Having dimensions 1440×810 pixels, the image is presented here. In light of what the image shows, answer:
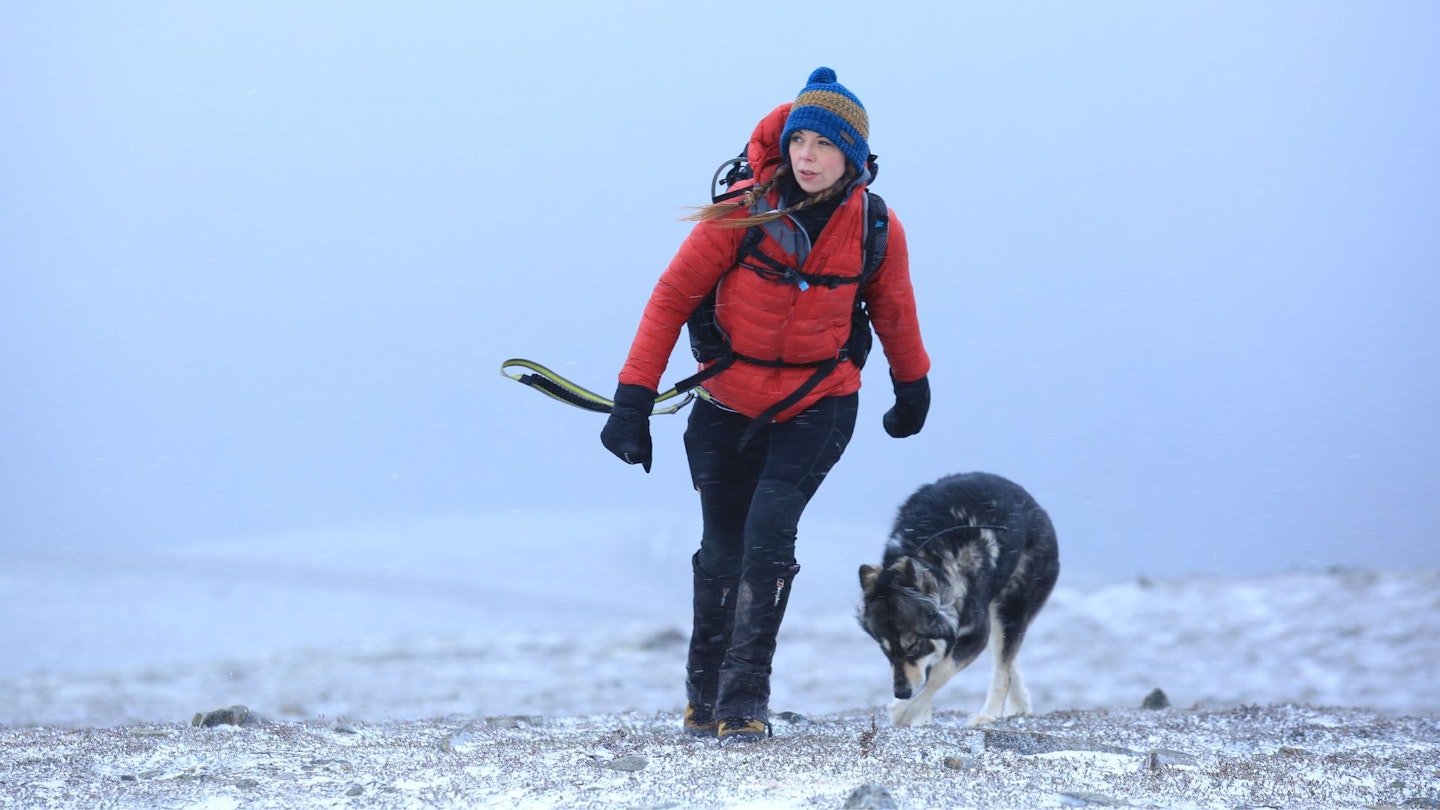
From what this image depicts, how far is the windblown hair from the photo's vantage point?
509 cm

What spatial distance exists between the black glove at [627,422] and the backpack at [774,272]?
308 mm

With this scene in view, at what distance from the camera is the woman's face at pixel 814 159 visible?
511cm

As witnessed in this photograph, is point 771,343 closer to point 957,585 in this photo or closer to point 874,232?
point 874,232

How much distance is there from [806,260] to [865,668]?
59.8 feet

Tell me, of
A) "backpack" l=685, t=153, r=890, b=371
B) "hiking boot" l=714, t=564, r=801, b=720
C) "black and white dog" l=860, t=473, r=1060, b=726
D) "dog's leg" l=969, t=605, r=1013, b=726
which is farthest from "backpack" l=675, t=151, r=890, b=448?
"dog's leg" l=969, t=605, r=1013, b=726

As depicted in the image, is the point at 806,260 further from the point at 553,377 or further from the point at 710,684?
the point at 710,684

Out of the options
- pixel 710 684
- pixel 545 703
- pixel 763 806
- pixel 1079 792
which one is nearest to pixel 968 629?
pixel 710 684

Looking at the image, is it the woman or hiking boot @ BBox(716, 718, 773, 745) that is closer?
the woman

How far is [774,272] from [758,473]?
3.39ft

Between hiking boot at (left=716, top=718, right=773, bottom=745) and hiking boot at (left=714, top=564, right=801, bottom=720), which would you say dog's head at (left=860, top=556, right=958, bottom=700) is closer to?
hiking boot at (left=714, top=564, right=801, bottom=720)

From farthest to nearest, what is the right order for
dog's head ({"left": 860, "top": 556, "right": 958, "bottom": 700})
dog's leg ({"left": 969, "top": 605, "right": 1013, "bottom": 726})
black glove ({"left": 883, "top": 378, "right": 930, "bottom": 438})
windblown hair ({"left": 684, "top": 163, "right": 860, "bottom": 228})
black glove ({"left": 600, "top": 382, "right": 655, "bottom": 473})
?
dog's leg ({"left": 969, "top": 605, "right": 1013, "bottom": 726}) < dog's head ({"left": 860, "top": 556, "right": 958, "bottom": 700}) < black glove ({"left": 883, "top": 378, "right": 930, "bottom": 438}) < black glove ({"left": 600, "top": 382, "right": 655, "bottom": 473}) < windblown hair ({"left": 684, "top": 163, "right": 860, "bottom": 228})

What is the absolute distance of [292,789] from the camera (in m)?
4.46

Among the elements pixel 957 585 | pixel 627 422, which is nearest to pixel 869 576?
pixel 957 585

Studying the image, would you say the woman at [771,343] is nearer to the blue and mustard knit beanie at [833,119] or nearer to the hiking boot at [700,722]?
the blue and mustard knit beanie at [833,119]
